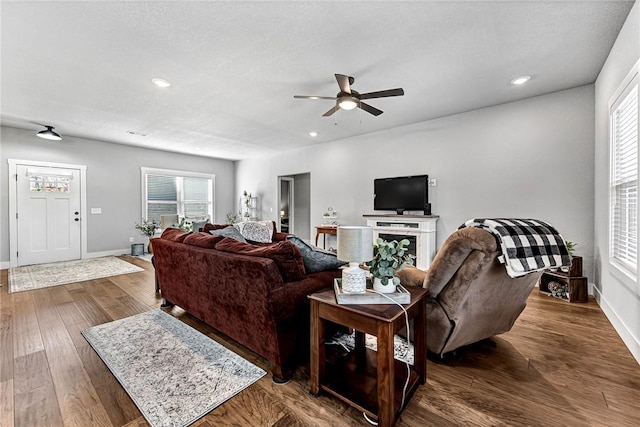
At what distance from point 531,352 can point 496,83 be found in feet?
9.41

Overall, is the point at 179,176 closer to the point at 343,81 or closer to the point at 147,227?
the point at 147,227

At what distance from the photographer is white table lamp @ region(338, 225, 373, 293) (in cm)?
142

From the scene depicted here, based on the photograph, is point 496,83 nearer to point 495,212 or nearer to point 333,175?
point 495,212

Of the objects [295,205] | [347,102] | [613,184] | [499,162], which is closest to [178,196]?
[295,205]

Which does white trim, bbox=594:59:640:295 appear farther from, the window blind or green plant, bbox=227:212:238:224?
the window blind

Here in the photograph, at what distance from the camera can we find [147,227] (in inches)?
234

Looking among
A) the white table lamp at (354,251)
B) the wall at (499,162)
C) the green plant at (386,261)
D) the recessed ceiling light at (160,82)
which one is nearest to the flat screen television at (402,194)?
the wall at (499,162)

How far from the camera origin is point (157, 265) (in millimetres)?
2994

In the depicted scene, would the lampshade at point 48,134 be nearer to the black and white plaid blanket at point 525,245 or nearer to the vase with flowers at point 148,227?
the vase with flowers at point 148,227

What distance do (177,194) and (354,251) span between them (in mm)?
6927

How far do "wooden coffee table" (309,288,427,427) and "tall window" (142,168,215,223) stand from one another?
21.2 ft

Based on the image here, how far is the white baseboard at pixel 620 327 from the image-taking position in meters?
1.92

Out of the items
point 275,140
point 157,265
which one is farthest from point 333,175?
point 157,265

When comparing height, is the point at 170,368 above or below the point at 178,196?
below
